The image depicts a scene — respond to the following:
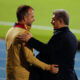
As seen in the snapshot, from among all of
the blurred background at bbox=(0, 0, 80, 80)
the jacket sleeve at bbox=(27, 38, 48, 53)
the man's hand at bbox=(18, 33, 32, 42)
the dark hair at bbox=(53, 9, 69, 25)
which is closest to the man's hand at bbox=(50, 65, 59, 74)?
the jacket sleeve at bbox=(27, 38, 48, 53)

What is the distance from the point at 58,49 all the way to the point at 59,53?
2.7 inches

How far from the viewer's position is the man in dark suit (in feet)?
16.9

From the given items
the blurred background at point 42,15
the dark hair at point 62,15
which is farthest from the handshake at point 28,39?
the blurred background at point 42,15

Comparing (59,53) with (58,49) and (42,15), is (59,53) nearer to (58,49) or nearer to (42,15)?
(58,49)

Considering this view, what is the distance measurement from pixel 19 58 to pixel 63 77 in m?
0.64

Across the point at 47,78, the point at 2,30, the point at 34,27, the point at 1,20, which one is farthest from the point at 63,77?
the point at 1,20

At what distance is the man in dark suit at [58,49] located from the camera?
5.16 m

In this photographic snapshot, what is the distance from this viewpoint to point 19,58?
5258mm

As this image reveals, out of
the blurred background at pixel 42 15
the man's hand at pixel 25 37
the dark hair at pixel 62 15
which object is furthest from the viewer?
the blurred background at pixel 42 15

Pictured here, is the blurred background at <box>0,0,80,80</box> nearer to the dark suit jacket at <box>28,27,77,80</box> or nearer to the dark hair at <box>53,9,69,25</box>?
the dark suit jacket at <box>28,27,77,80</box>

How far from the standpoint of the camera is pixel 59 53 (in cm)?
518

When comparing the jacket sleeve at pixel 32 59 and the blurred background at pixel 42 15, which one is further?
the blurred background at pixel 42 15

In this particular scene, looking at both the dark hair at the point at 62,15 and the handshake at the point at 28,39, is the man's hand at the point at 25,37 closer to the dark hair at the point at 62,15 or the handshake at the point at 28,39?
the handshake at the point at 28,39

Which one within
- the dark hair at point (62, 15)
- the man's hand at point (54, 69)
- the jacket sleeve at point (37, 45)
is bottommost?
the man's hand at point (54, 69)
